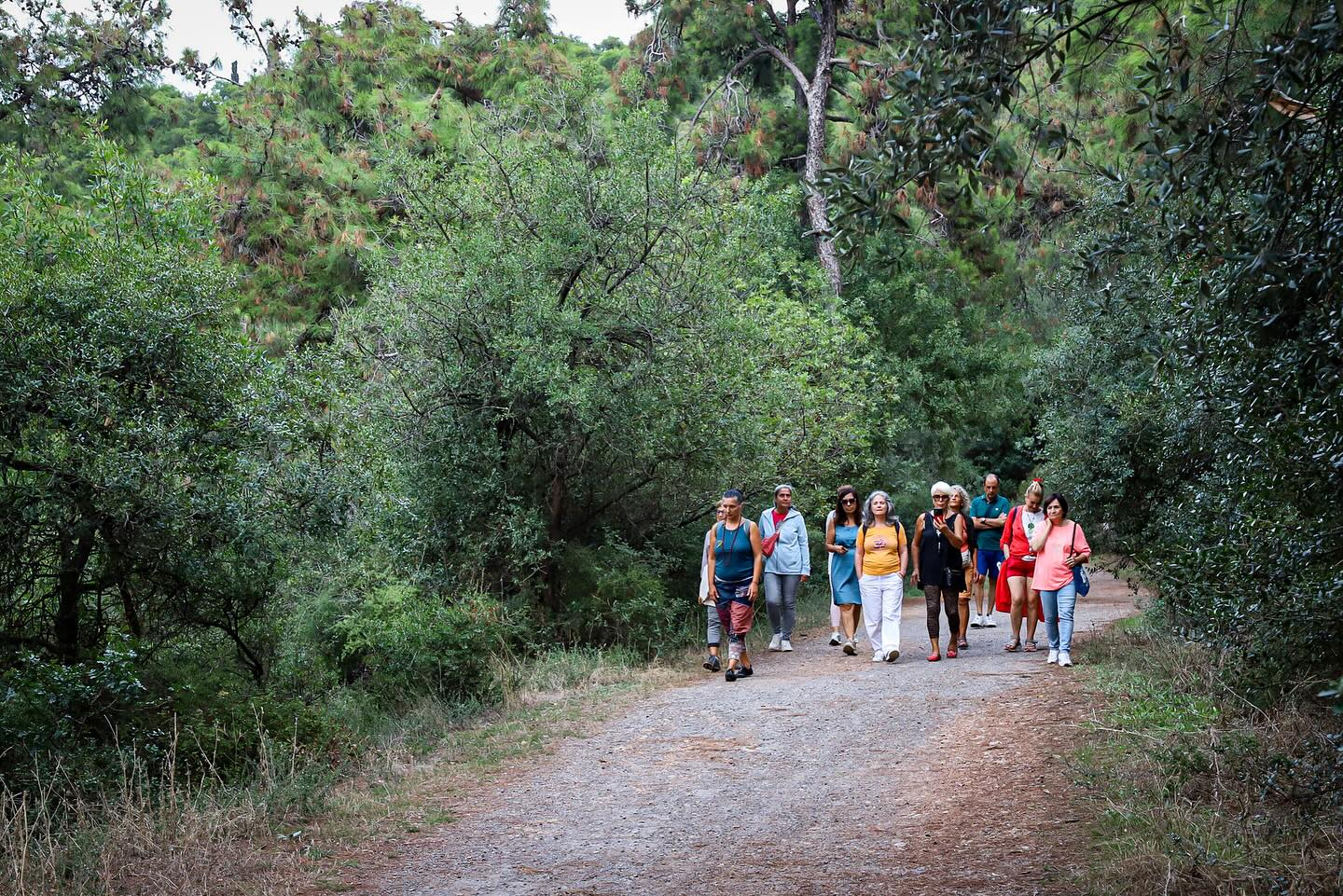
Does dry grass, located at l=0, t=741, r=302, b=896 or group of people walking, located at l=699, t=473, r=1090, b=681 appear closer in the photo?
dry grass, located at l=0, t=741, r=302, b=896

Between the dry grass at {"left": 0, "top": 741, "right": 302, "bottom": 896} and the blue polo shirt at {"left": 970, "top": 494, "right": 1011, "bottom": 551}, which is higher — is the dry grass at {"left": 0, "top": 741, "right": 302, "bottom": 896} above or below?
below

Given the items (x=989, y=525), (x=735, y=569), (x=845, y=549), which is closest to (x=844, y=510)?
(x=845, y=549)

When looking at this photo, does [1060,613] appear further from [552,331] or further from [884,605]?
[552,331]

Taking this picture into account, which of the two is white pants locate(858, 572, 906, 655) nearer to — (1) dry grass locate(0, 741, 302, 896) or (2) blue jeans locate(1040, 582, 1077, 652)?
(2) blue jeans locate(1040, 582, 1077, 652)

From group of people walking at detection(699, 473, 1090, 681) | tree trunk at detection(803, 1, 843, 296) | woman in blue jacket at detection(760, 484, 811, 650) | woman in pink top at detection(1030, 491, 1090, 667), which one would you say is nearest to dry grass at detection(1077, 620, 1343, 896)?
woman in pink top at detection(1030, 491, 1090, 667)

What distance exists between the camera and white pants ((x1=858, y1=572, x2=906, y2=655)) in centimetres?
1237

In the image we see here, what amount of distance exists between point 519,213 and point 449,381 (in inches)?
84.8

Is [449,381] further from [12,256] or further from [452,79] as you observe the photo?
[452,79]

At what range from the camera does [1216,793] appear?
20.5ft

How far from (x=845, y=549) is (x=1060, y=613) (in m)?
2.49

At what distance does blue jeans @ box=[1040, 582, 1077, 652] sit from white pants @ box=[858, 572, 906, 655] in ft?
4.85

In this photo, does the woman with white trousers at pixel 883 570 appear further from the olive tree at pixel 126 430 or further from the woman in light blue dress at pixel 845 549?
the olive tree at pixel 126 430

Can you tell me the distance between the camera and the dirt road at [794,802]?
6.06 metres

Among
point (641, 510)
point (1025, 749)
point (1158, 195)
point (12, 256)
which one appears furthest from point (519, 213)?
point (1158, 195)
